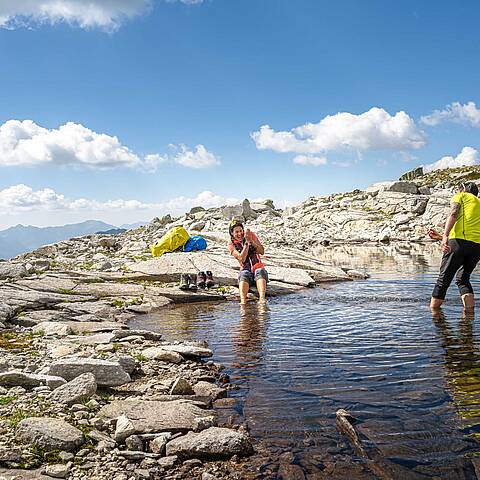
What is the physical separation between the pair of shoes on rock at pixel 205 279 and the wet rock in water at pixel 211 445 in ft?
46.8

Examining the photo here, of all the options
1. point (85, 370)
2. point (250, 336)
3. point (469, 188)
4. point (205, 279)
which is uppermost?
point (469, 188)

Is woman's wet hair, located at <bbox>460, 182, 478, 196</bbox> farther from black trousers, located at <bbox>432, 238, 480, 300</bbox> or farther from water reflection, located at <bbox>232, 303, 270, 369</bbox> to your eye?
water reflection, located at <bbox>232, 303, 270, 369</bbox>

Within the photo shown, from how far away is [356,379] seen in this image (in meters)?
7.89

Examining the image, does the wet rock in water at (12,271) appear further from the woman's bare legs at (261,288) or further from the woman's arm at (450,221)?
the woman's arm at (450,221)

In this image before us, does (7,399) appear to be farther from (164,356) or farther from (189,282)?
(189,282)

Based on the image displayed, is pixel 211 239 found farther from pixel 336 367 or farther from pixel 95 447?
pixel 95 447

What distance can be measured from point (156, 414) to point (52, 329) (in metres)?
6.47

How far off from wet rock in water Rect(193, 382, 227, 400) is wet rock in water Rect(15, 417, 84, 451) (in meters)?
2.36

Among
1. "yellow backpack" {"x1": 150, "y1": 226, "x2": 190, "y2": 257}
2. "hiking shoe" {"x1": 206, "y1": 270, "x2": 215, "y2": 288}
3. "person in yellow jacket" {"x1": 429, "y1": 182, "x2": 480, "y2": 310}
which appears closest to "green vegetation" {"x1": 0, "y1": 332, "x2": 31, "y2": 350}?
"hiking shoe" {"x1": 206, "y1": 270, "x2": 215, "y2": 288}

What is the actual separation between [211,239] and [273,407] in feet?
85.7

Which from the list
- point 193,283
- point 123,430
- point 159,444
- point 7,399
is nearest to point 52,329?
point 7,399

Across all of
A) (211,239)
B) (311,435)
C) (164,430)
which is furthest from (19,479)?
(211,239)

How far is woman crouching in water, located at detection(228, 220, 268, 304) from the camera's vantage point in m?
17.0

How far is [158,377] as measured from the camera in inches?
323
